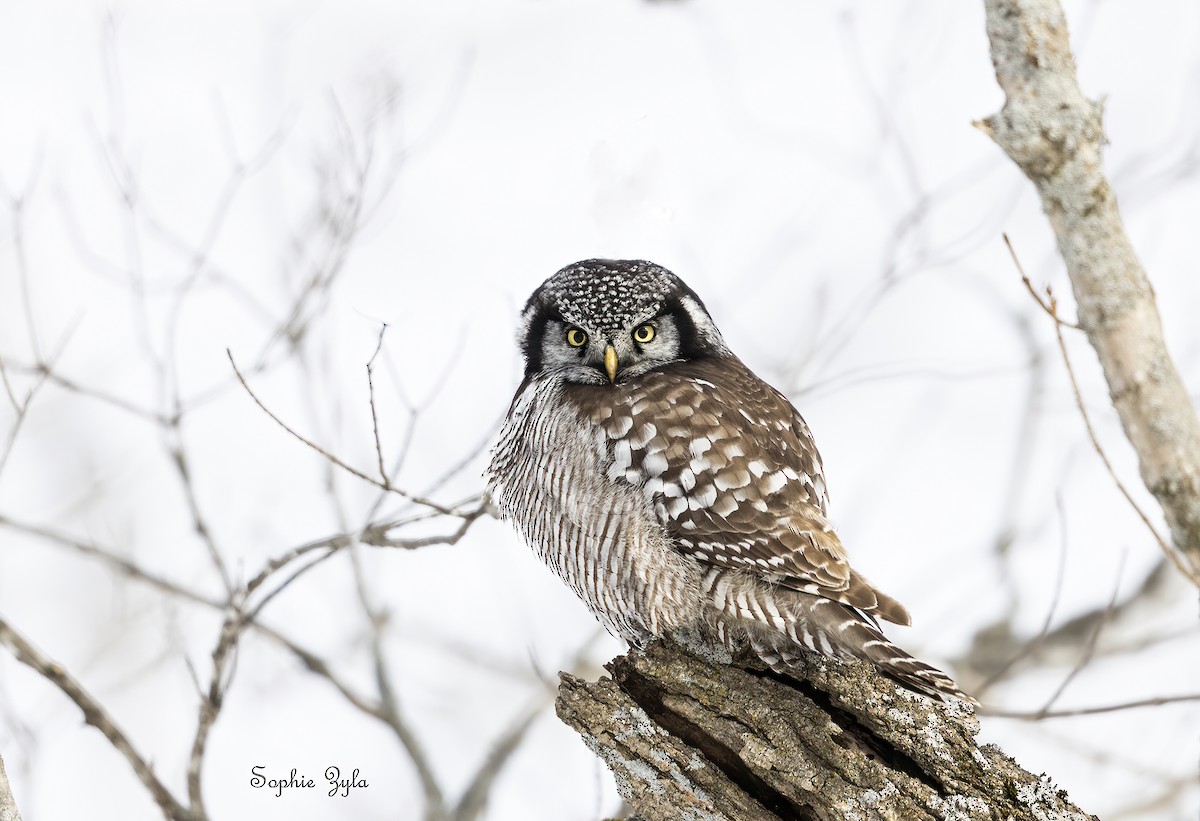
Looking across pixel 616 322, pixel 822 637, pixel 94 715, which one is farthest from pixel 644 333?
pixel 94 715

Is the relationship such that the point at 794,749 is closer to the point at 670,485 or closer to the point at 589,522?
the point at 670,485

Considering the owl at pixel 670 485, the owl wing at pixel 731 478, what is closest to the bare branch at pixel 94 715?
the owl at pixel 670 485

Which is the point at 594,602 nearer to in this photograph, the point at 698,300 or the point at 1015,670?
the point at 698,300

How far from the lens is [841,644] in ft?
10.1

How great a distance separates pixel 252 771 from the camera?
445 cm

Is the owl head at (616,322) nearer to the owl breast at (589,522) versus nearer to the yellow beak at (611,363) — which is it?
the yellow beak at (611,363)

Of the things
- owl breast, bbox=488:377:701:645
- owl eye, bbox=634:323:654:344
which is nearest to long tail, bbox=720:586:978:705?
owl breast, bbox=488:377:701:645

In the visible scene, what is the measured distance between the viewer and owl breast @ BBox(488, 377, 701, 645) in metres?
3.53

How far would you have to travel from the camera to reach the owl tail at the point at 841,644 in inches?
112

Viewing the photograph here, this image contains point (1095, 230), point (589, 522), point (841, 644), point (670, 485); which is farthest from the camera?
point (1095, 230)

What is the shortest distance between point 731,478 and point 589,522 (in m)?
0.52

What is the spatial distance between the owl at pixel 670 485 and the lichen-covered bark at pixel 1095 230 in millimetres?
1147

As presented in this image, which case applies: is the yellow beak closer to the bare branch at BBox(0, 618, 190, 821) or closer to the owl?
the owl

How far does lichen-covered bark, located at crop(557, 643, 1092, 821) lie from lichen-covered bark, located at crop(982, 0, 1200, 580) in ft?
5.26
